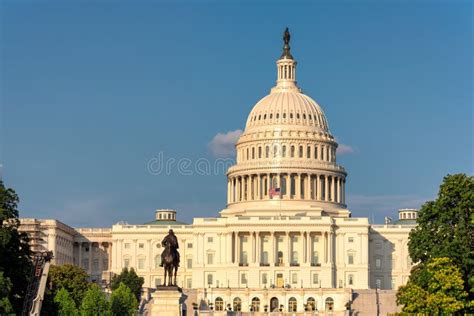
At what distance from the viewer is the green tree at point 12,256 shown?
364ft

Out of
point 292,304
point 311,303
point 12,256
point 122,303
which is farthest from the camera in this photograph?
point 292,304

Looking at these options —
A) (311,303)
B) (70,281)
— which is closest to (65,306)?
(70,281)

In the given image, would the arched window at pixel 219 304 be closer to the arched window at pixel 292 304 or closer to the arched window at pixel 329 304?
the arched window at pixel 292 304

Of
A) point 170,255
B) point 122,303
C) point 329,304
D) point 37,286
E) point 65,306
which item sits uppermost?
point 170,255

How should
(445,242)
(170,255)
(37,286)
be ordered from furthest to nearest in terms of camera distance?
(445,242)
(170,255)
(37,286)

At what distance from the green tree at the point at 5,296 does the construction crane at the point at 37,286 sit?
4.62 feet

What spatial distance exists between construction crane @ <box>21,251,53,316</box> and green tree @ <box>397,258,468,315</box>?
3020 cm

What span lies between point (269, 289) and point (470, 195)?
7369cm

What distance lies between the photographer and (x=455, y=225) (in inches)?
4732

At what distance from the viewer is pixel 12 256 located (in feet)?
374

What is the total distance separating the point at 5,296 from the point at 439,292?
33292 millimetres

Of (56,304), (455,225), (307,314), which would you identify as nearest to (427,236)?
(455,225)

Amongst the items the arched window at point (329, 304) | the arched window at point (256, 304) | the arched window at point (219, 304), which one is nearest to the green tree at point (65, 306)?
the arched window at point (329, 304)

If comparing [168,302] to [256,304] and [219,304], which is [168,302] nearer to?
[219,304]
